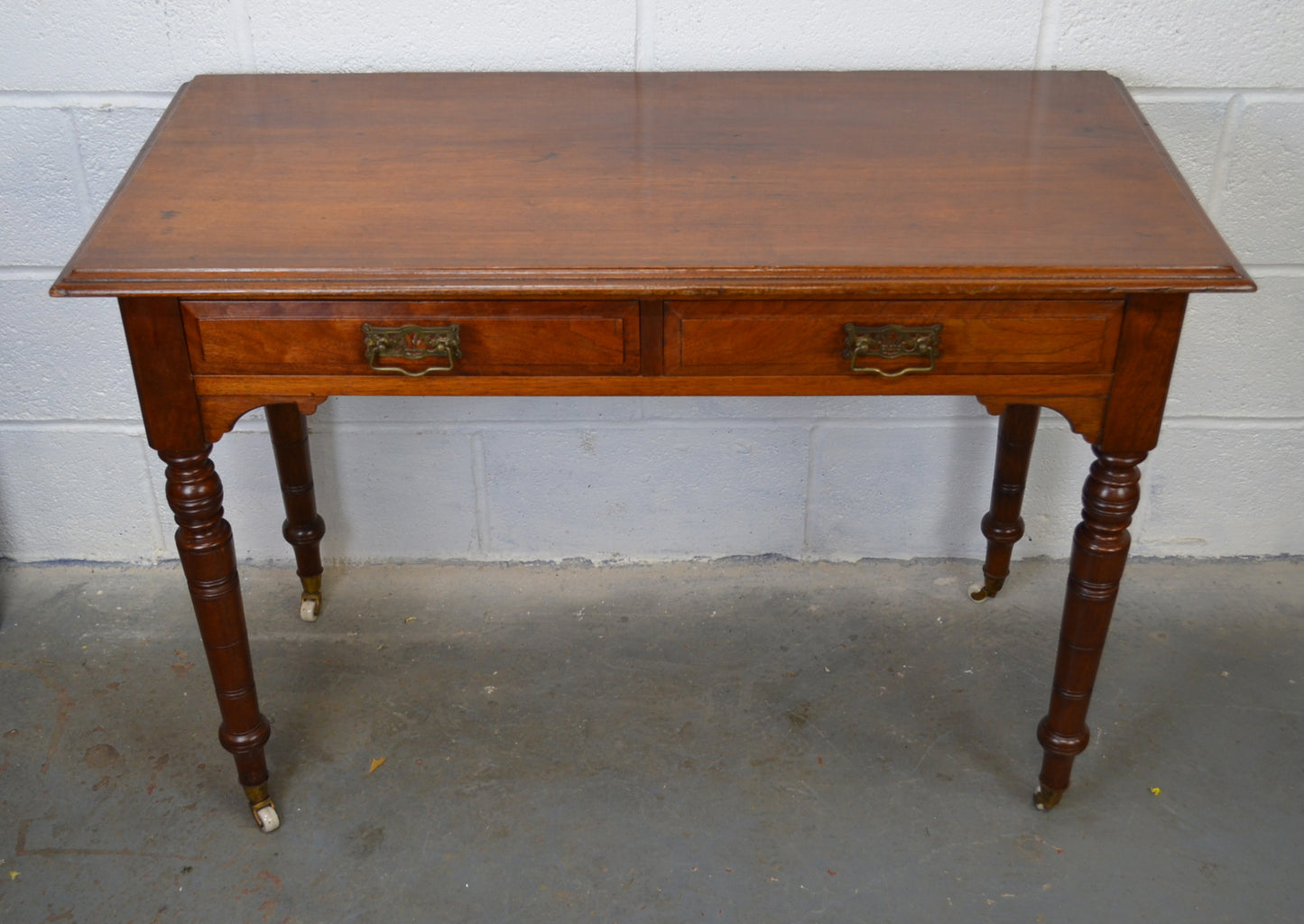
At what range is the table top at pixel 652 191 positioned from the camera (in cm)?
150

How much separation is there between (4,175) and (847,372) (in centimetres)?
157

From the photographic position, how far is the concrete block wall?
6.81 feet

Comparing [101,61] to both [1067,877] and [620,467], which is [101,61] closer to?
[620,467]

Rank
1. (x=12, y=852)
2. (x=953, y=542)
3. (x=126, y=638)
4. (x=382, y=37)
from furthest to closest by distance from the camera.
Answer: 1. (x=953, y=542)
2. (x=126, y=638)
3. (x=382, y=37)
4. (x=12, y=852)

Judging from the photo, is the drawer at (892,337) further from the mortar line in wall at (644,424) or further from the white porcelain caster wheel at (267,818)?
the white porcelain caster wheel at (267,818)

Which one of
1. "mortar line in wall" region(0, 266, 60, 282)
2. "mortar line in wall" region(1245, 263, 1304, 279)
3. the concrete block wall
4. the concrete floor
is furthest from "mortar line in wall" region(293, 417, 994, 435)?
"mortar line in wall" region(1245, 263, 1304, 279)

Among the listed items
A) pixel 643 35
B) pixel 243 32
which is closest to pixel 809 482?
pixel 643 35

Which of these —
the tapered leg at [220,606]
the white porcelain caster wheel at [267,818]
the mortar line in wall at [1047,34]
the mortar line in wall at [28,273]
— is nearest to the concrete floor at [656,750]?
the white porcelain caster wheel at [267,818]

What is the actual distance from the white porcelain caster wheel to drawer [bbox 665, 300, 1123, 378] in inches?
38.9

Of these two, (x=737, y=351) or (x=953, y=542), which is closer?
(x=737, y=351)

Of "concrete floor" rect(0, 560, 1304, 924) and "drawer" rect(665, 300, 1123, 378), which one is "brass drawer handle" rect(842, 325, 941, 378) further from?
"concrete floor" rect(0, 560, 1304, 924)

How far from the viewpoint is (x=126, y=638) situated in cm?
238

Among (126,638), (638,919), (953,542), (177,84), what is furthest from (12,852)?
(953,542)

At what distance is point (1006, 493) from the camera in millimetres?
2338
